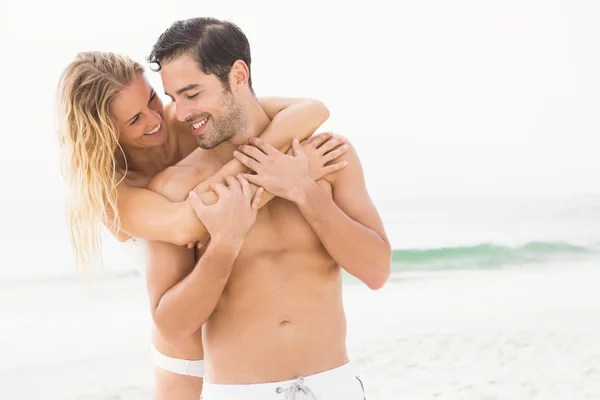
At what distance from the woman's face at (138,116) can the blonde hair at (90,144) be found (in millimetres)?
21

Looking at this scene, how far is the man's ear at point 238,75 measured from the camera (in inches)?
92.0

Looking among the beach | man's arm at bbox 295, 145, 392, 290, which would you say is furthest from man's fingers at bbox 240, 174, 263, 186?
the beach

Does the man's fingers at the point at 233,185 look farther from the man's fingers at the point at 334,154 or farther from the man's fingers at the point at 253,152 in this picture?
the man's fingers at the point at 334,154

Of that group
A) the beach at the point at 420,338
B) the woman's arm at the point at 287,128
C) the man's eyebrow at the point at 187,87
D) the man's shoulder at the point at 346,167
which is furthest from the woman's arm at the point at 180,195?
the beach at the point at 420,338

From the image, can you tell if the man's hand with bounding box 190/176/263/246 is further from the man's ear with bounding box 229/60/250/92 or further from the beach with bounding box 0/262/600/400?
the beach with bounding box 0/262/600/400

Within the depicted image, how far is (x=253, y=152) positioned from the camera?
2291mm

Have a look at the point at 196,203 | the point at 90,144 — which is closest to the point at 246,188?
the point at 196,203

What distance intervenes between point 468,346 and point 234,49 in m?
5.70

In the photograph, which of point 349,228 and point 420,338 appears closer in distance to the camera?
point 349,228

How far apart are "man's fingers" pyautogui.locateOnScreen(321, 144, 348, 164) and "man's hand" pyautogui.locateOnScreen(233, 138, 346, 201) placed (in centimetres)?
6

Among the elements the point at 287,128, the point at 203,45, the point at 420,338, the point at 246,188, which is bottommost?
the point at 420,338

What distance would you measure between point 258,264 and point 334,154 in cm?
38

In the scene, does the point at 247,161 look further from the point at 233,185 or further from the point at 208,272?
the point at 208,272

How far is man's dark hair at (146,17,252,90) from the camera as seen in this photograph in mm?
2252
